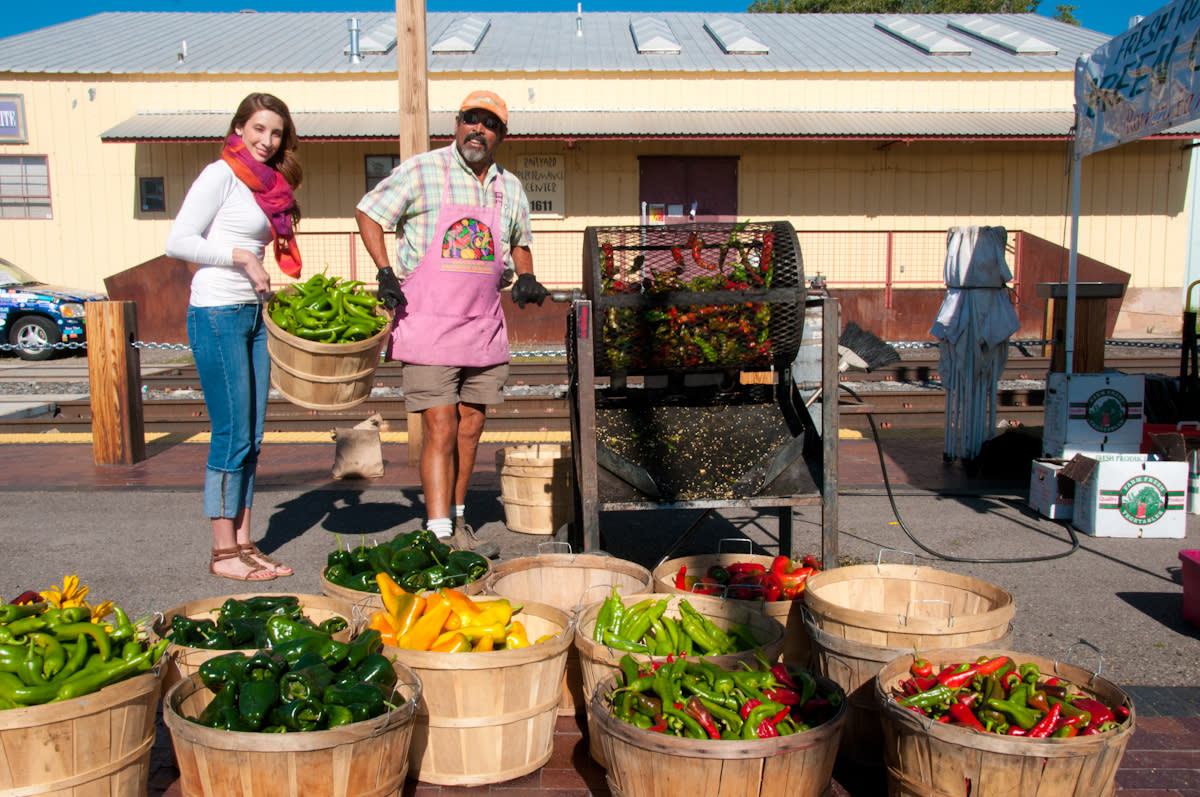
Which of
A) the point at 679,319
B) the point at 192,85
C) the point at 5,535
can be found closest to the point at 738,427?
the point at 679,319

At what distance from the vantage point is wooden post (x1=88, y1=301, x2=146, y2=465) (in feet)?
27.0

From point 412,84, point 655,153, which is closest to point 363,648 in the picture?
point 412,84

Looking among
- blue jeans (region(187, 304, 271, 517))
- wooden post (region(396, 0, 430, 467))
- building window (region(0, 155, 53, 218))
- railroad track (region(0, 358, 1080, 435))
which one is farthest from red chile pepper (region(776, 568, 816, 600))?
building window (region(0, 155, 53, 218))

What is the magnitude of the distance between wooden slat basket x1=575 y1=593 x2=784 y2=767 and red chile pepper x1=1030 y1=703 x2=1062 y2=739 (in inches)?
34.3

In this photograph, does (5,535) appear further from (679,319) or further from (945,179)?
(945,179)

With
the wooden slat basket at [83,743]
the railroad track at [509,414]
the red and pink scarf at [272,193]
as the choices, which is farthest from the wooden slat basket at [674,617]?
the railroad track at [509,414]

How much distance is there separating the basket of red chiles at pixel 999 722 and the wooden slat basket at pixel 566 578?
4.53 feet

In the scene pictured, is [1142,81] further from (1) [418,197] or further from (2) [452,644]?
(2) [452,644]

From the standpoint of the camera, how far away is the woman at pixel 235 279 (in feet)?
15.2

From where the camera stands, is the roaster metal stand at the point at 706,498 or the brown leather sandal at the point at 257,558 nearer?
the roaster metal stand at the point at 706,498

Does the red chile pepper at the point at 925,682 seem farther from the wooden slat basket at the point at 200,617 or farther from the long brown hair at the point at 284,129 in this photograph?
the long brown hair at the point at 284,129

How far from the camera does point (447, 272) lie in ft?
16.4

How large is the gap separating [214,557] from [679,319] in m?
2.77

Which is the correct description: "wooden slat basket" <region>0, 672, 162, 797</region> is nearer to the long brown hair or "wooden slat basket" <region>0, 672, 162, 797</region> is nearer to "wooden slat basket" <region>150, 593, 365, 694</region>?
"wooden slat basket" <region>150, 593, 365, 694</region>
